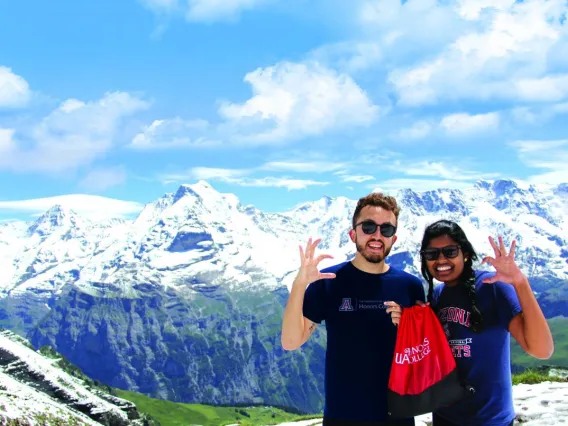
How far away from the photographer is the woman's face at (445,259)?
1131 cm

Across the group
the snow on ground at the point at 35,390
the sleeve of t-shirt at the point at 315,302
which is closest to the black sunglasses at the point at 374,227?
the sleeve of t-shirt at the point at 315,302

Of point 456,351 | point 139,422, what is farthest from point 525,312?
point 139,422

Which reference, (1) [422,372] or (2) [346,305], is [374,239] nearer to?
(2) [346,305]

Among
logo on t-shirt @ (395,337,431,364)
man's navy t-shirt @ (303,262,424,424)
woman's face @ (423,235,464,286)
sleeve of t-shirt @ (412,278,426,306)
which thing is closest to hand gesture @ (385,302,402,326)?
man's navy t-shirt @ (303,262,424,424)

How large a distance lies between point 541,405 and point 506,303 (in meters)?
7.69

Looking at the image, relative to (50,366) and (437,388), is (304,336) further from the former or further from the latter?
(50,366)

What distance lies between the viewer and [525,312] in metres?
10.3

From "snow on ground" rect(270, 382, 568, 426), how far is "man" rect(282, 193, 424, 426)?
6.22m

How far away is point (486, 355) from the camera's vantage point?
1056cm

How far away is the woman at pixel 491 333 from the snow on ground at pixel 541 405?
17.8ft

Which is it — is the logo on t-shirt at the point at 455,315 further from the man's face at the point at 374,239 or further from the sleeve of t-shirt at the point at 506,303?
the man's face at the point at 374,239

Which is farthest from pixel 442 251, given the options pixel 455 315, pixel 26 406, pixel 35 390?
pixel 35 390

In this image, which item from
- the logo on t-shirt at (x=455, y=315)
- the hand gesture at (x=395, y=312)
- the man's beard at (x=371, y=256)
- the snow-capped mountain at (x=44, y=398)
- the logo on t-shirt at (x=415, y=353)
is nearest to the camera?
the logo on t-shirt at (x=415, y=353)

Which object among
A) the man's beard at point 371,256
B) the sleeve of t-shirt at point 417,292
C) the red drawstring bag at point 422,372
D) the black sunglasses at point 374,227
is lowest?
the red drawstring bag at point 422,372
